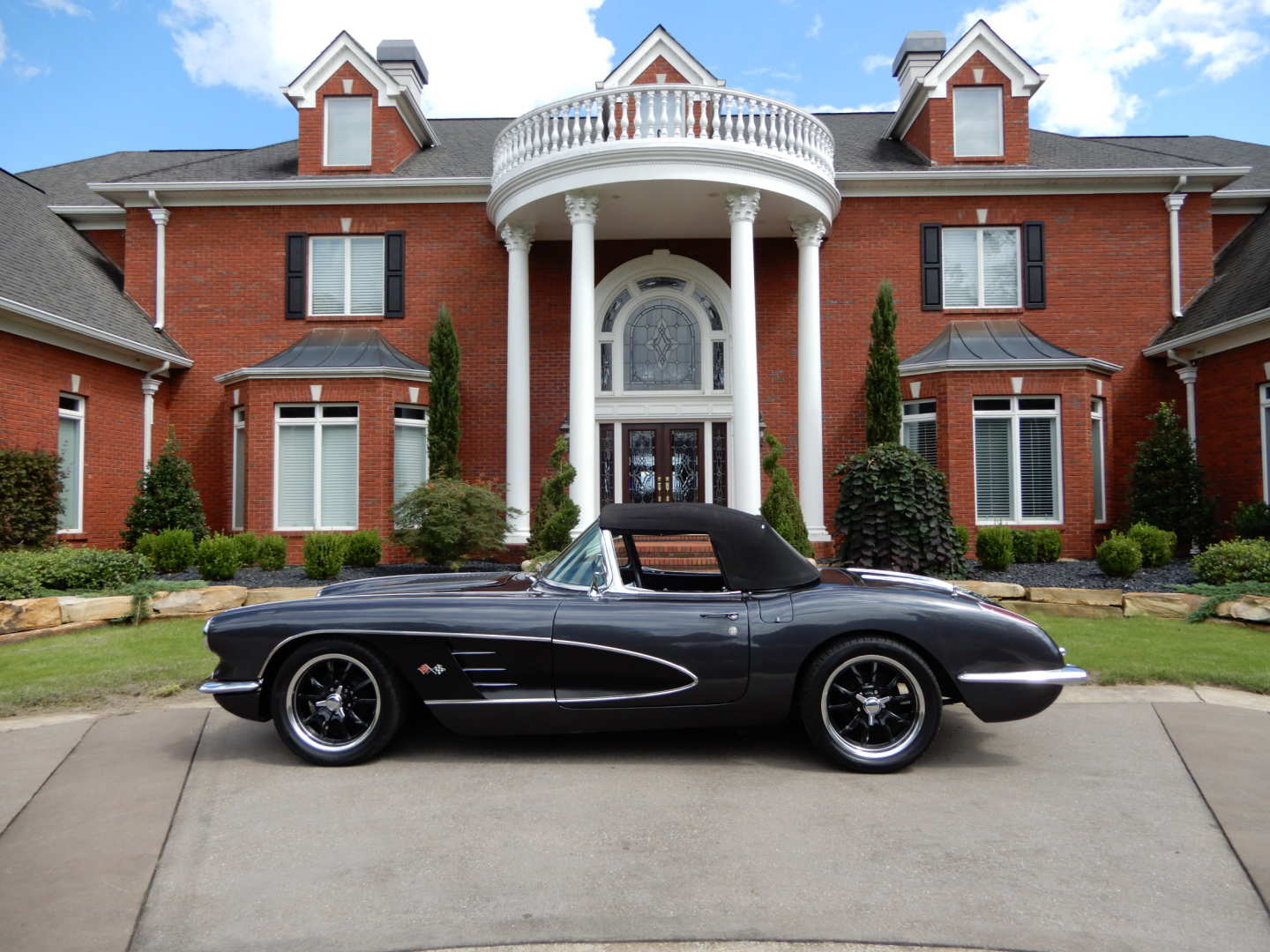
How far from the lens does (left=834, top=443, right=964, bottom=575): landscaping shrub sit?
1041 centimetres

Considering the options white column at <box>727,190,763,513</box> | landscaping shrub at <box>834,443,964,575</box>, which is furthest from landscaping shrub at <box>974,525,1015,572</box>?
white column at <box>727,190,763,513</box>

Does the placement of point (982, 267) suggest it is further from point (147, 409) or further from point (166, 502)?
point (147, 409)

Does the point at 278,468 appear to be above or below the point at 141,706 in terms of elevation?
above

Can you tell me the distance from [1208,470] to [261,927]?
15.2 metres

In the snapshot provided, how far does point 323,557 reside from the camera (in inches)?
444

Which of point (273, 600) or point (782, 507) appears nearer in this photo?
point (273, 600)

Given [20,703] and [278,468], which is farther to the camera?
[278,468]

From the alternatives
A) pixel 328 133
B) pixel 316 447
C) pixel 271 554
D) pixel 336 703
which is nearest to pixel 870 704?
pixel 336 703

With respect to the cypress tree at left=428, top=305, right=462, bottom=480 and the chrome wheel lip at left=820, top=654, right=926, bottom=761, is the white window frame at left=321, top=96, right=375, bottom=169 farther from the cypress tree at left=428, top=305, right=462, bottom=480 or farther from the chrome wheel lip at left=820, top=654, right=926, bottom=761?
the chrome wheel lip at left=820, top=654, right=926, bottom=761

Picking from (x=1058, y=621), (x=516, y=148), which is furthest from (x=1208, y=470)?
(x=516, y=148)

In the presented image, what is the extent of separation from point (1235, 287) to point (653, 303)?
913 centimetres

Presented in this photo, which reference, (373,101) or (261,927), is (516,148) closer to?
(373,101)

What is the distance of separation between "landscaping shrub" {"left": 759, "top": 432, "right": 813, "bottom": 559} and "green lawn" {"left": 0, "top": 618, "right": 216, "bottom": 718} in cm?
699

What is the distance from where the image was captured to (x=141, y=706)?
575 cm
